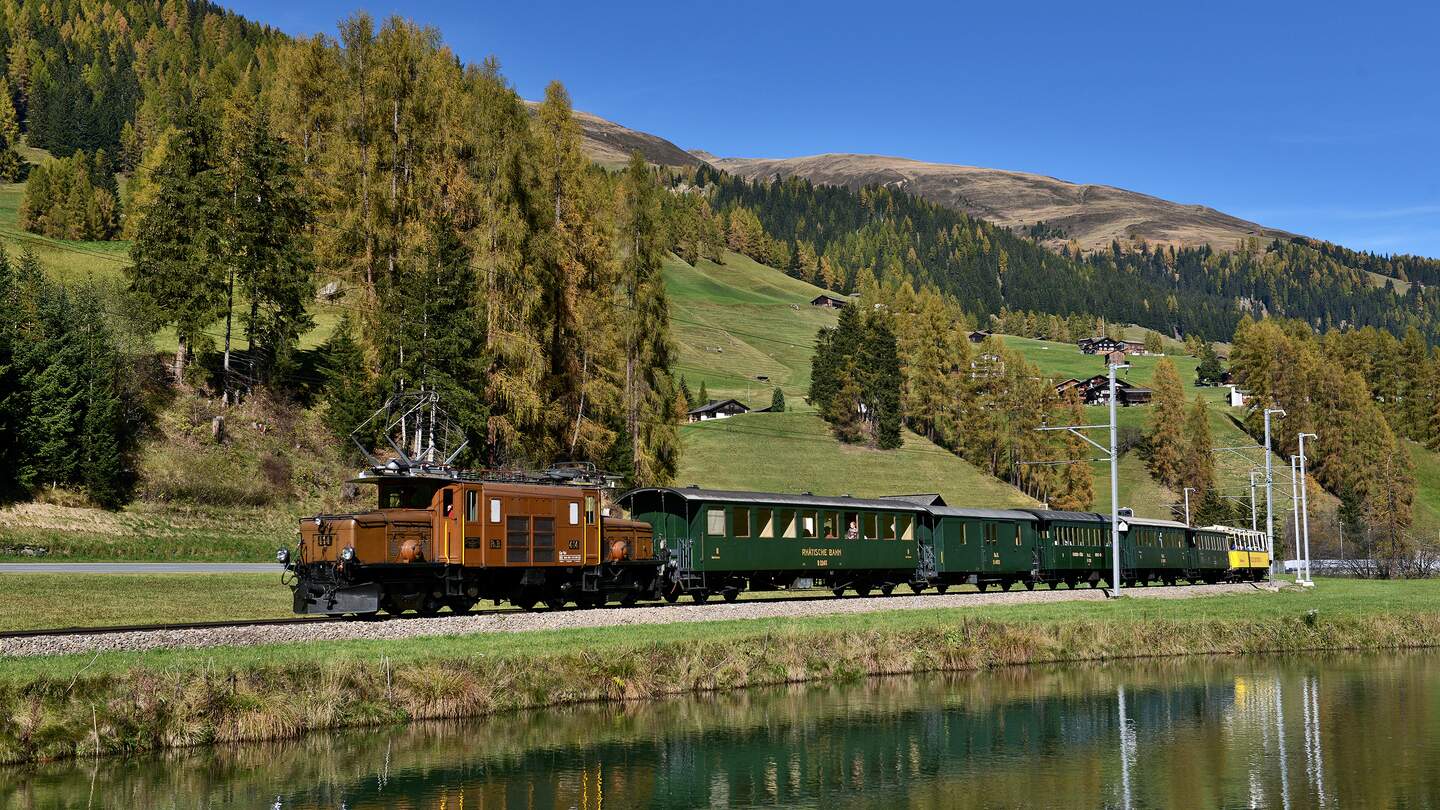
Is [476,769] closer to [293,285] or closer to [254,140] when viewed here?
[293,285]

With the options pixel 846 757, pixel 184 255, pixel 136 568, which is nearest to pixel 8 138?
pixel 184 255

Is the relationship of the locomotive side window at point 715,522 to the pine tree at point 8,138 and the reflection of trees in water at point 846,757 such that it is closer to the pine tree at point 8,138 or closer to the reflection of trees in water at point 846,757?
the reflection of trees in water at point 846,757

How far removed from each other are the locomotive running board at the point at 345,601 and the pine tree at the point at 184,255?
30.6 m

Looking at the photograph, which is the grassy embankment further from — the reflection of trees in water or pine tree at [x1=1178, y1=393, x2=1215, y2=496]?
pine tree at [x1=1178, y1=393, x2=1215, y2=496]

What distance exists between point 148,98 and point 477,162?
131 metres

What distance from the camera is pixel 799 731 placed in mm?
22219

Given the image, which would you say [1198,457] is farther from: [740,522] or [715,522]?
[715,522]

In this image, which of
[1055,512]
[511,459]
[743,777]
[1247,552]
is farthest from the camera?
[1247,552]

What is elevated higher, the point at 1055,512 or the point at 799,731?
the point at 1055,512

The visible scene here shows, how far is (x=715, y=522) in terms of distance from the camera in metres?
37.1

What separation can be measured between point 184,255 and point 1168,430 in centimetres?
9590

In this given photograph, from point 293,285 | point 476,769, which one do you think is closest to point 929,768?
point 476,769

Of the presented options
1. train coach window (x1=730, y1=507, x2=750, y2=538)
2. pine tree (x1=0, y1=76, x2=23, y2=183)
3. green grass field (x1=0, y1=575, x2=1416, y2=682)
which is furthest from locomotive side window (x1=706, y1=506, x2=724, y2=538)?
pine tree (x1=0, y1=76, x2=23, y2=183)

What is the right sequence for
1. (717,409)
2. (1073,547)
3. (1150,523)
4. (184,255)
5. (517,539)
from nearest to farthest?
1. (517,539)
2. (1073,547)
3. (184,255)
4. (1150,523)
5. (717,409)
